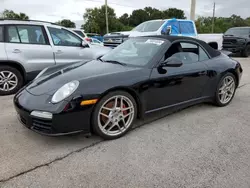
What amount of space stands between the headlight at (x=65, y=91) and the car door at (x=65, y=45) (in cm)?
312

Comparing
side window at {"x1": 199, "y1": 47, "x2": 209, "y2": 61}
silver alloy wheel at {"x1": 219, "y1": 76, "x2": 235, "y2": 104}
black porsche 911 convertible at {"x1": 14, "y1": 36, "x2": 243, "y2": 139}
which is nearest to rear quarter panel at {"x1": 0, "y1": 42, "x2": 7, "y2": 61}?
black porsche 911 convertible at {"x1": 14, "y1": 36, "x2": 243, "y2": 139}

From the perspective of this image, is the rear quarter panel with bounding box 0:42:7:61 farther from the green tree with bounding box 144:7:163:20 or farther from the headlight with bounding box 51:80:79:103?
the green tree with bounding box 144:7:163:20

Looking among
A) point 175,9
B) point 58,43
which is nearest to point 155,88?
point 58,43

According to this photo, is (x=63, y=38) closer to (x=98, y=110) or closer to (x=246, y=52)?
(x=98, y=110)

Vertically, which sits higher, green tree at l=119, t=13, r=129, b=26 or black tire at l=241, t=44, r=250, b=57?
green tree at l=119, t=13, r=129, b=26

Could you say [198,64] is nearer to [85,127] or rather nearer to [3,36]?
[85,127]

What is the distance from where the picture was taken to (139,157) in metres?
2.68

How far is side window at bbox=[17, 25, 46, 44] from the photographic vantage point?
5320mm

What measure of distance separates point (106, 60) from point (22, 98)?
1438 millimetres

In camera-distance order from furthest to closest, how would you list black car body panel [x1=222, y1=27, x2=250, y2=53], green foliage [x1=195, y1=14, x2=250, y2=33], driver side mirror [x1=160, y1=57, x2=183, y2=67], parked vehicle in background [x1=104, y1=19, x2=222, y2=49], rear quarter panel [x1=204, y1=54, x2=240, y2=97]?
green foliage [x1=195, y1=14, x2=250, y2=33], black car body panel [x1=222, y1=27, x2=250, y2=53], parked vehicle in background [x1=104, y1=19, x2=222, y2=49], rear quarter panel [x1=204, y1=54, x2=240, y2=97], driver side mirror [x1=160, y1=57, x2=183, y2=67]

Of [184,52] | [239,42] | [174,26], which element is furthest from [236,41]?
[184,52]

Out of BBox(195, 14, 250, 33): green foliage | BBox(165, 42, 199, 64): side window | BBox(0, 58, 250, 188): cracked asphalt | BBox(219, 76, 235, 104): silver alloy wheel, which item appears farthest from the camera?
BBox(195, 14, 250, 33): green foliage

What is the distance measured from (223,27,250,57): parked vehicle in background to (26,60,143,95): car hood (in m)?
11.3

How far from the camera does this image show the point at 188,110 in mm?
4211
